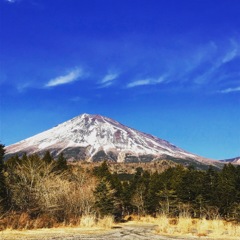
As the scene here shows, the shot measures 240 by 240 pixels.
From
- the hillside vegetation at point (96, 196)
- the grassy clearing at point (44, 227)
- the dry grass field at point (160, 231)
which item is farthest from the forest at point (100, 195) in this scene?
the dry grass field at point (160, 231)

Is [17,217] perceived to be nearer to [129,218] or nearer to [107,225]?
[107,225]

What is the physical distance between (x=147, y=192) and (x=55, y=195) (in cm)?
3379

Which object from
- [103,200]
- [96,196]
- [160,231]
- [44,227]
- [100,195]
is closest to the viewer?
[44,227]

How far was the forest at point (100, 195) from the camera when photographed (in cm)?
3331

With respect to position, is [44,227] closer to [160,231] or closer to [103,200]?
[160,231]

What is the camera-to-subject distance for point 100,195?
49625mm

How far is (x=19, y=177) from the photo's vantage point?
35594 millimetres

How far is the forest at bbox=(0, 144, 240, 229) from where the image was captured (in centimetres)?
3331

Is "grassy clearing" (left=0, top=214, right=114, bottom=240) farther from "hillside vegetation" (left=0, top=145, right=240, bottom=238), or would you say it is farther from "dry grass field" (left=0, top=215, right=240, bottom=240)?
"hillside vegetation" (left=0, top=145, right=240, bottom=238)

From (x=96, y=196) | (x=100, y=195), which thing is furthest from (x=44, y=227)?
(x=100, y=195)

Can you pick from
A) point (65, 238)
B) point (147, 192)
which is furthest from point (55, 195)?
point (147, 192)

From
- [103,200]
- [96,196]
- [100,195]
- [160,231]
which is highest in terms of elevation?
[100,195]

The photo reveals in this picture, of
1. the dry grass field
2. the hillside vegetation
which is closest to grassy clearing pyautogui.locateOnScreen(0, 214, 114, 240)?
the dry grass field

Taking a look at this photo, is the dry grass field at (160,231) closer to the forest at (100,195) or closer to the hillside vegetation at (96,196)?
the hillside vegetation at (96,196)
